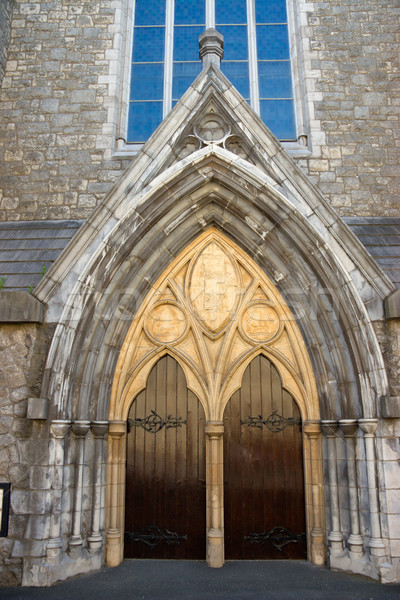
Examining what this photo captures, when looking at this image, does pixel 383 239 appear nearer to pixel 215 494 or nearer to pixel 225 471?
pixel 225 471

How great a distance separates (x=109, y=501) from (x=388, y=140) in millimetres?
6109

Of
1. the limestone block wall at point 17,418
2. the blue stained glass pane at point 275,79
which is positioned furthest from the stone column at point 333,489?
the blue stained glass pane at point 275,79

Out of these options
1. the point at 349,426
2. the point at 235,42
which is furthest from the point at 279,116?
the point at 349,426

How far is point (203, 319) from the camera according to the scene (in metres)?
5.72

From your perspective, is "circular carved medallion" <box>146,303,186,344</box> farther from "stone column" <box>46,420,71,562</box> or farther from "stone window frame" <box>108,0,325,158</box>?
"stone window frame" <box>108,0,325,158</box>

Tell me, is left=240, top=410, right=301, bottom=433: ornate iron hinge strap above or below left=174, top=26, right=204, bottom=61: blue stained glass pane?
below

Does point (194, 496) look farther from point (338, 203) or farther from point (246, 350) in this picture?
point (338, 203)

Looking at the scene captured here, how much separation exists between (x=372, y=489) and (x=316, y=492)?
84 centimetres

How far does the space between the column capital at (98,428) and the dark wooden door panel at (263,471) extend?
1469 millimetres

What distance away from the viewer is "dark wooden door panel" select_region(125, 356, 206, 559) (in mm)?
5184

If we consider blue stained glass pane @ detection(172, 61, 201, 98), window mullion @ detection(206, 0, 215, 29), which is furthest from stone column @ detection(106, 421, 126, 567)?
window mullion @ detection(206, 0, 215, 29)

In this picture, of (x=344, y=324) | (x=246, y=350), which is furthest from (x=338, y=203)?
(x=246, y=350)

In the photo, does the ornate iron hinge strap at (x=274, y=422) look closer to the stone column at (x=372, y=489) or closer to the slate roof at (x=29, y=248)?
the stone column at (x=372, y=489)

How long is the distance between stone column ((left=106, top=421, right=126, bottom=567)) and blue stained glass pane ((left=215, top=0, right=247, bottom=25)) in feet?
21.9
